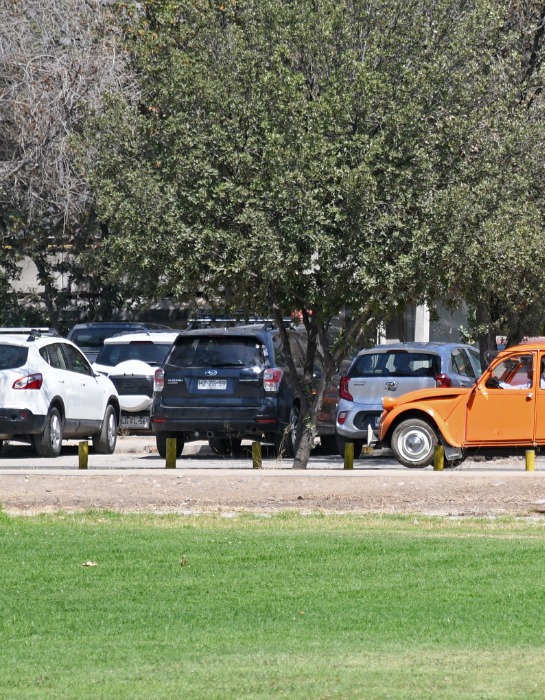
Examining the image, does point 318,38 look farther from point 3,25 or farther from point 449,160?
point 3,25

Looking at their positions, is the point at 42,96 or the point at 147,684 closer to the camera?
the point at 147,684

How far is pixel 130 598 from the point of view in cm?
888

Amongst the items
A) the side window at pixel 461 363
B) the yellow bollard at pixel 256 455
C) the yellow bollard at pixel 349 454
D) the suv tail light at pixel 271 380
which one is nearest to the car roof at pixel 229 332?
the suv tail light at pixel 271 380

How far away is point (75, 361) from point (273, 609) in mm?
12443

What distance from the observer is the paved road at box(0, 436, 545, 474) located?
18.1 m

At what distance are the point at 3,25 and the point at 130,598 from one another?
21.4 meters

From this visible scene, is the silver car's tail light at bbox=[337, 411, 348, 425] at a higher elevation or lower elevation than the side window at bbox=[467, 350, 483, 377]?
lower

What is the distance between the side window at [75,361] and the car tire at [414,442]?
5.32m

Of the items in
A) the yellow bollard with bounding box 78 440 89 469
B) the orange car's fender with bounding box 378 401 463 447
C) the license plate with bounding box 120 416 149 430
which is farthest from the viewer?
the license plate with bounding box 120 416 149 430

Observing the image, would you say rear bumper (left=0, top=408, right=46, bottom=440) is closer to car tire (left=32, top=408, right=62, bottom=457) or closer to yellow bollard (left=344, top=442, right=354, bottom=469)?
car tire (left=32, top=408, right=62, bottom=457)

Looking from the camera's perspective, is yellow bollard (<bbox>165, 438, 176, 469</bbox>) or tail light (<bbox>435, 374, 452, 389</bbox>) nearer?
yellow bollard (<bbox>165, 438, 176, 469</bbox>)

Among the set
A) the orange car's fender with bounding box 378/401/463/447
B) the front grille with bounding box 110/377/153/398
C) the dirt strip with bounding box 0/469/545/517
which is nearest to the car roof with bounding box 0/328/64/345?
the front grille with bounding box 110/377/153/398

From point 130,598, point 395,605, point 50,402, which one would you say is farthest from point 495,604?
point 50,402

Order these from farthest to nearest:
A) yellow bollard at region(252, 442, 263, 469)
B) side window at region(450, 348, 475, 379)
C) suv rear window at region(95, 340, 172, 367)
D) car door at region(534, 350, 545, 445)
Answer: suv rear window at region(95, 340, 172, 367)
side window at region(450, 348, 475, 379)
car door at region(534, 350, 545, 445)
yellow bollard at region(252, 442, 263, 469)
